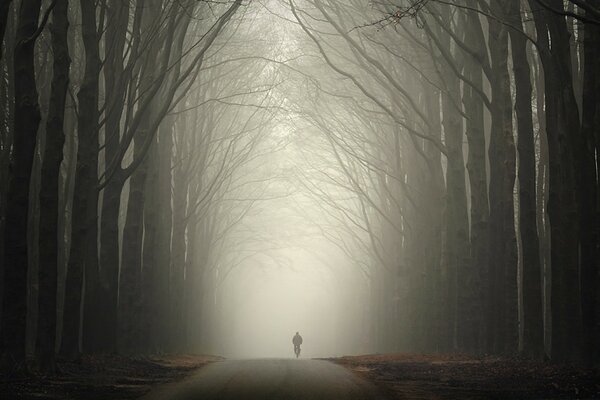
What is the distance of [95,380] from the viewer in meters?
12.1

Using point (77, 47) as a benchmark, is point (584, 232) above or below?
below

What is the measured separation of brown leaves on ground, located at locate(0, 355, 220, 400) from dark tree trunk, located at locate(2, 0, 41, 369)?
2.54ft

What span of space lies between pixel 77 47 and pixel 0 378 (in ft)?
54.9

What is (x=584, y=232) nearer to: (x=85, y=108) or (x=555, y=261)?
(x=555, y=261)

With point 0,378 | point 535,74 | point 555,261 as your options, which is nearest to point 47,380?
point 0,378

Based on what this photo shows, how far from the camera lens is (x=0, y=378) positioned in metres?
10.9

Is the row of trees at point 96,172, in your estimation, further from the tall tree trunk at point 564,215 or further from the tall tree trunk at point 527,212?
the tall tree trunk at point 564,215

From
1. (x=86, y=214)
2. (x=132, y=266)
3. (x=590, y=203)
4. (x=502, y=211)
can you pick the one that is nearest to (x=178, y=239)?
(x=132, y=266)

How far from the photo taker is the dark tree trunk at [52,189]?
13062 mm

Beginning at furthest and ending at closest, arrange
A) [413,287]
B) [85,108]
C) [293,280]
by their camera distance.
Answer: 1. [293,280]
2. [413,287]
3. [85,108]

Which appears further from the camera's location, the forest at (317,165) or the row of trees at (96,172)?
the forest at (317,165)

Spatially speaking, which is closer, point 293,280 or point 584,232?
point 584,232

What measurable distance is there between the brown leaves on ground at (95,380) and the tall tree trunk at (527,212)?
22.6ft

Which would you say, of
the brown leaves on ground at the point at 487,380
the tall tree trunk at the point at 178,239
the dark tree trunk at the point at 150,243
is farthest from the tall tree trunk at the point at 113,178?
the tall tree trunk at the point at 178,239
